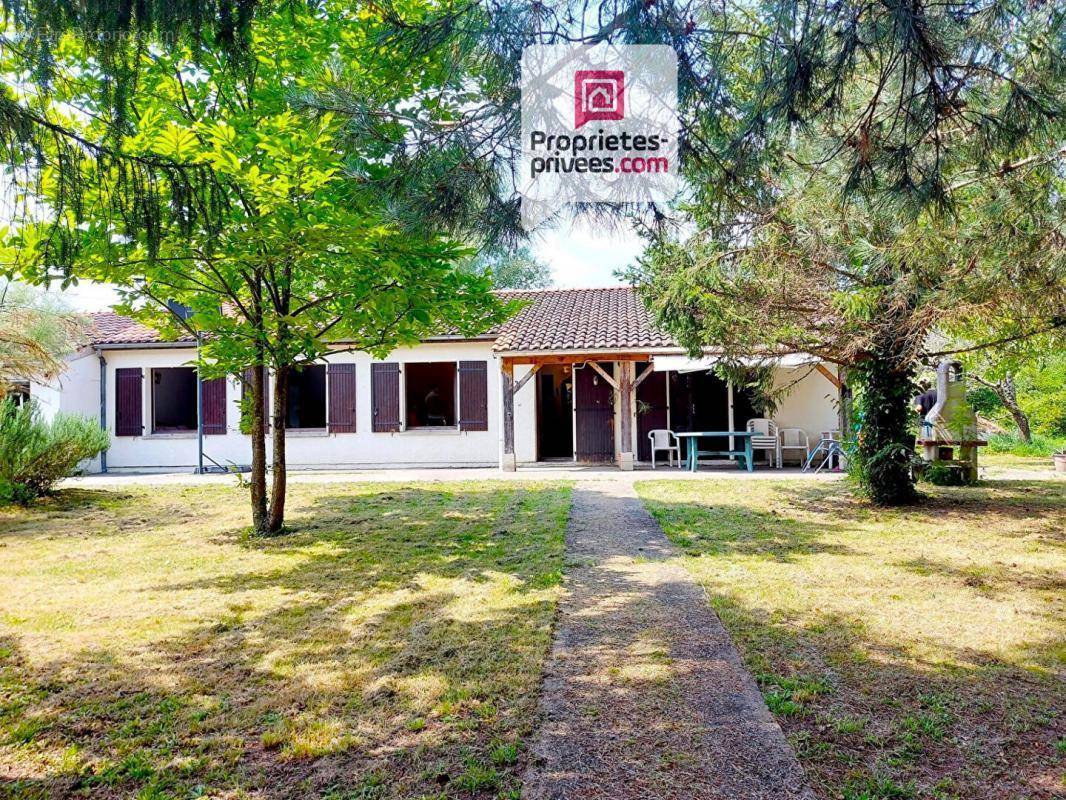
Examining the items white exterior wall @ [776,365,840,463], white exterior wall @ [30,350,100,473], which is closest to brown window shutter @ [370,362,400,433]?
white exterior wall @ [30,350,100,473]

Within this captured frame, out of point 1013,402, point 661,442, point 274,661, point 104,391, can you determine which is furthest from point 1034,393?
point 104,391

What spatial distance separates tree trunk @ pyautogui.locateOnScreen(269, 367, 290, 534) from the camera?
707 centimetres

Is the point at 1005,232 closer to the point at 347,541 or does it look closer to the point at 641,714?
the point at 641,714

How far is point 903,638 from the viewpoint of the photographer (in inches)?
144

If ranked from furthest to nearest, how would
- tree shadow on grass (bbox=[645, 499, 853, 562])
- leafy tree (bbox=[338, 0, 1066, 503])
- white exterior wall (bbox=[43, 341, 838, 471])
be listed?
white exterior wall (bbox=[43, 341, 838, 471])
tree shadow on grass (bbox=[645, 499, 853, 562])
leafy tree (bbox=[338, 0, 1066, 503])

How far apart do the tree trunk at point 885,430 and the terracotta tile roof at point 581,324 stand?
12.0 ft

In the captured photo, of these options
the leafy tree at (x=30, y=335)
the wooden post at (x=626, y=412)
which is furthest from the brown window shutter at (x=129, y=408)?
the wooden post at (x=626, y=412)

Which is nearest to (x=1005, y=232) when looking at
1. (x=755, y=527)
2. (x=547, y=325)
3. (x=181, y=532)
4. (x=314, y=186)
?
(x=755, y=527)

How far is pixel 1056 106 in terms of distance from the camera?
11.5 feet

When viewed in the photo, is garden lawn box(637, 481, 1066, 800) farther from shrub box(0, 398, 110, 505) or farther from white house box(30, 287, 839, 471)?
shrub box(0, 398, 110, 505)

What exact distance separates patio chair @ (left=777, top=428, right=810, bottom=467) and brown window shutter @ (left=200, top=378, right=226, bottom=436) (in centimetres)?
1183

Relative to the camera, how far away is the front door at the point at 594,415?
14492 mm

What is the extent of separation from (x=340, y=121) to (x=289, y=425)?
13.1m

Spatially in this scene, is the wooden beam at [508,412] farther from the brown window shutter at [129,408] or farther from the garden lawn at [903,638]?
the brown window shutter at [129,408]
